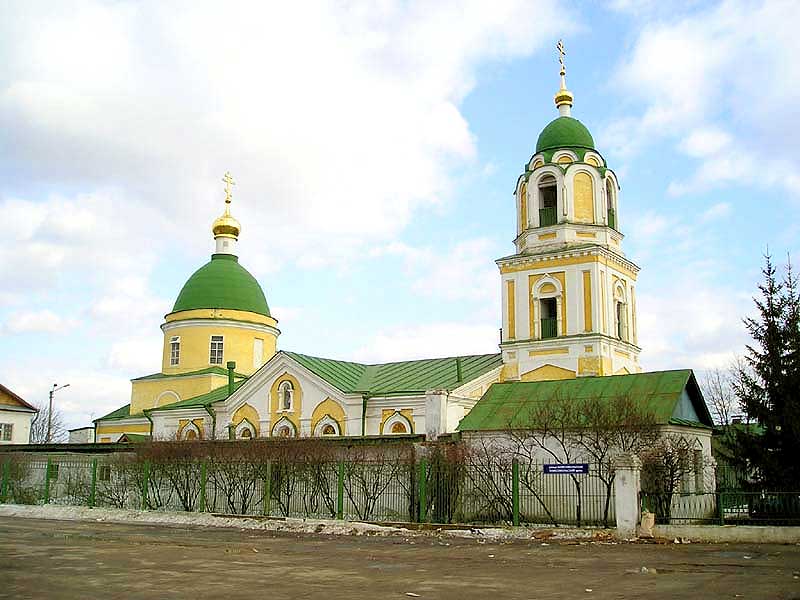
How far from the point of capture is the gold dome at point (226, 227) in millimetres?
47719

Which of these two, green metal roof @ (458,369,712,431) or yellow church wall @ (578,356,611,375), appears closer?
green metal roof @ (458,369,712,431)

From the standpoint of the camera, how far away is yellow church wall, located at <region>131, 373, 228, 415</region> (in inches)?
1674

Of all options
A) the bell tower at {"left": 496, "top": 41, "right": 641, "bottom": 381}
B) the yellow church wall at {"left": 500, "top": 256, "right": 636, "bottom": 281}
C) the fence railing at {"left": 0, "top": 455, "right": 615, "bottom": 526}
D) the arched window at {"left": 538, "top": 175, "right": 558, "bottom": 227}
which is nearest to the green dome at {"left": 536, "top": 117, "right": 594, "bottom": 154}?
the bell tower at {"left": 496, "top": 41, "right": 641, "bottom": 381}

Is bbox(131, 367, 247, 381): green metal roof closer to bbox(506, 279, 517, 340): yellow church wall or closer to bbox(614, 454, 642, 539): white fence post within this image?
bbox(506, 279, 517, 340): yellow church wall

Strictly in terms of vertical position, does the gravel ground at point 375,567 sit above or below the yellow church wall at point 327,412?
below

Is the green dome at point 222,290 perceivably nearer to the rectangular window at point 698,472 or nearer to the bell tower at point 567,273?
the bell tower at point 567,273

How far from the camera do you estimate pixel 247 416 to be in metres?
35.8

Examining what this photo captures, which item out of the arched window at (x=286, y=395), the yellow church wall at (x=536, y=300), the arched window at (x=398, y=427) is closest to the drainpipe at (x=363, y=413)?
the arched window at (x=398, y=427)

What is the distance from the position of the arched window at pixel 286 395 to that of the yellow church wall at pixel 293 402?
0.10 m

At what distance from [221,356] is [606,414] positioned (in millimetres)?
25597

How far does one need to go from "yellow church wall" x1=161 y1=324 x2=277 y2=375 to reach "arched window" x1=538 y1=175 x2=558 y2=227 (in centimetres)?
1731

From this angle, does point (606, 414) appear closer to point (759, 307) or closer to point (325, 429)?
point (759, 307)

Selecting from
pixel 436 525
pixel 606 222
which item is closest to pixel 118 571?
pixel 436 525

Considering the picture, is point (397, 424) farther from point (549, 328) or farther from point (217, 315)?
point (217, 315)
